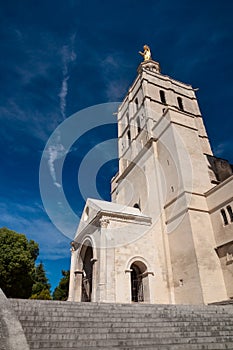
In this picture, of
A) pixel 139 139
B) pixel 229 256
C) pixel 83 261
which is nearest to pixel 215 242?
pixel 229 256

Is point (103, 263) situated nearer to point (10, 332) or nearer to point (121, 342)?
point (121, 342)

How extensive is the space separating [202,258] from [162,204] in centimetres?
506

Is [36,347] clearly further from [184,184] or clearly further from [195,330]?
[184,184]

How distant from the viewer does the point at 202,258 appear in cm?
1309

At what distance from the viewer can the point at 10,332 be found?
14.2 ft

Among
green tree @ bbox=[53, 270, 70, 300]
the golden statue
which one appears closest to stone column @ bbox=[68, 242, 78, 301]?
green tree @ bbox=[53, 270, 70, 300]

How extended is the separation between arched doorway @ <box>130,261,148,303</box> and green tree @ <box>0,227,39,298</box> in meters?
11.3

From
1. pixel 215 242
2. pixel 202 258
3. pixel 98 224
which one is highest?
pixel 98 224

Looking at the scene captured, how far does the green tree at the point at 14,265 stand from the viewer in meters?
20.1

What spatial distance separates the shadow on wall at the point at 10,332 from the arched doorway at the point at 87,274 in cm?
1315

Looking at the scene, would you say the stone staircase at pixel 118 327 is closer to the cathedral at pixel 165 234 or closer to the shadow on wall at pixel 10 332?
the shadow on wall at pixel 10 332

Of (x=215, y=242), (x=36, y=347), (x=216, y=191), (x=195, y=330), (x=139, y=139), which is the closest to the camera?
(x=36, y=347)

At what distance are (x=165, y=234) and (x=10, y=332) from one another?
13.0m

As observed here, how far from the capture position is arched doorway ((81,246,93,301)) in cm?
1722
